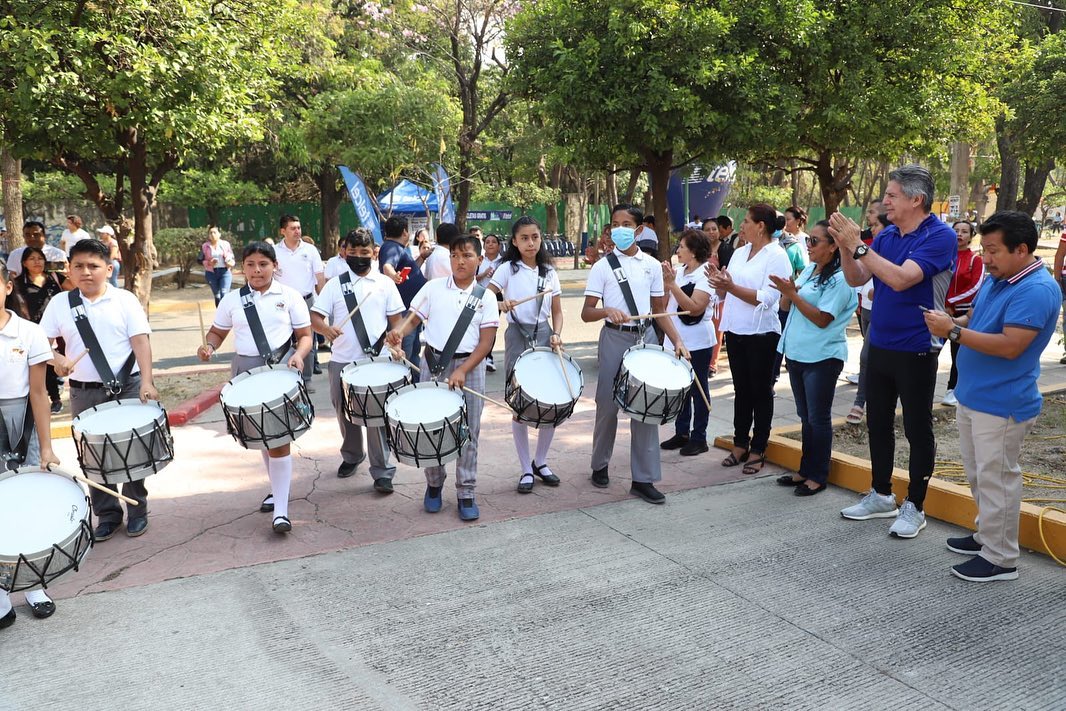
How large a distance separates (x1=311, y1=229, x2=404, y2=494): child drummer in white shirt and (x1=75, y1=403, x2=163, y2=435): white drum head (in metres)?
1.40

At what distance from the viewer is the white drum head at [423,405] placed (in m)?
4.92

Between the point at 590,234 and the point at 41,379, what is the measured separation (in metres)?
34.1

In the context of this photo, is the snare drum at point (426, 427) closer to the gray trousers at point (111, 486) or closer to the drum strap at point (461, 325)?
the drum strap at point (461, 325)

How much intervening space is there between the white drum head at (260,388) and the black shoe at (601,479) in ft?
7.56

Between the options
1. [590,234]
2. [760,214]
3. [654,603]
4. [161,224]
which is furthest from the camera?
[590,234]

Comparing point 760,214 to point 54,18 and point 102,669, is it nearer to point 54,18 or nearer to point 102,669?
point 102,669

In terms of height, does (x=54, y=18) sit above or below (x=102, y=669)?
above

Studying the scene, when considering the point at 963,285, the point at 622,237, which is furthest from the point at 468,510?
the point at 963,285

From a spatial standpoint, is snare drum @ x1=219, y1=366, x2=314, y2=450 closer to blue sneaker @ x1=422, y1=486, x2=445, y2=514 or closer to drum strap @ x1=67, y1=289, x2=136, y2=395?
drum strap @ x1=67, y1=289, x2=136, y2=395

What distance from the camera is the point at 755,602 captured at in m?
4.27

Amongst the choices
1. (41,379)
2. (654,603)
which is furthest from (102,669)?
(654,603)

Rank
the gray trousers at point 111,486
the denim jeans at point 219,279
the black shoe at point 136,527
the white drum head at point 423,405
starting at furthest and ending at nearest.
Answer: the denim jeans at point 219,279, the black shoe at point 136,527, the gray trousers at point 111,486, the white drum head at point 423,405

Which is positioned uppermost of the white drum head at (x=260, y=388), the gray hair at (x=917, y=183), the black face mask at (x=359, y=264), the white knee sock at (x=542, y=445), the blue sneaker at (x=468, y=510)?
the gray hair at (x=917, y=183)

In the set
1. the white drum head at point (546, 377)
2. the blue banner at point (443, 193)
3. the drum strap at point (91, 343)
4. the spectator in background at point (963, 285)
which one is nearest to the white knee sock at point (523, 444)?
the white drum head at point (546, 377)
